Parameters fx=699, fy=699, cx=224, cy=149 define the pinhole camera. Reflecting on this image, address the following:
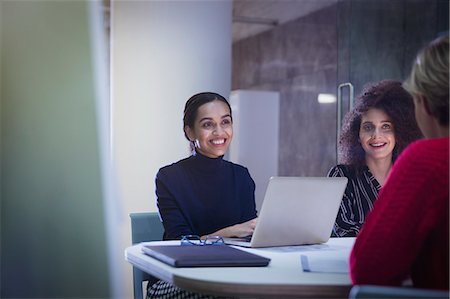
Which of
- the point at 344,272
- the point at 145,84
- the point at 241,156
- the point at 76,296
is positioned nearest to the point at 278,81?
the point at 241,156

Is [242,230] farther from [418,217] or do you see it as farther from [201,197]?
[418,217]

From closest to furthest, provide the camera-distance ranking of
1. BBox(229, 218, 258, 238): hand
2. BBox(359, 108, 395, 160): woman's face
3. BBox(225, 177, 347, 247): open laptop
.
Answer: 1. BBox(225, 177, 347, 247): open laptop
2. BBox(229, 218, 258, 238): hand
3. BBox(359, 108, 395, 160): woman's face

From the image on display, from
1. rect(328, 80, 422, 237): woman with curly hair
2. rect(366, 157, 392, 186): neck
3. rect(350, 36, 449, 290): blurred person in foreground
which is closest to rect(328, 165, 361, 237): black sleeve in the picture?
rect(328, 80, 422, 237): woman with curly hair

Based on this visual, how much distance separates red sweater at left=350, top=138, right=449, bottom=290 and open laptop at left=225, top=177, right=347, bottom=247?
624mm

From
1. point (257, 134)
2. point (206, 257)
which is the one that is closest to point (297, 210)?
point (206, 257)

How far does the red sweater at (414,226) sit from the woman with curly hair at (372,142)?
4.40 feet

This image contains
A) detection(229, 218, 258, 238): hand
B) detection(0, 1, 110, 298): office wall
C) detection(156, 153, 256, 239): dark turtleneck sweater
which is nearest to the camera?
detection(229, 218, 258, 238): hand

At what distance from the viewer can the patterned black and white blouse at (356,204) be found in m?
2.99

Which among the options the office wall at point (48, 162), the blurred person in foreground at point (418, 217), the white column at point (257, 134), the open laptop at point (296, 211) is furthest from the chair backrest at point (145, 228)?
the white column at point (257, 134)

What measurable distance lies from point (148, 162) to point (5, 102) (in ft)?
Answer: 3.03

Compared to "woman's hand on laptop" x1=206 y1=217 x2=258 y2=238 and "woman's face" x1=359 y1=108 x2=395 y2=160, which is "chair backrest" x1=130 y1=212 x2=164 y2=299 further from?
"woman's face" x1=359 y1=108 x2=395 y2=160

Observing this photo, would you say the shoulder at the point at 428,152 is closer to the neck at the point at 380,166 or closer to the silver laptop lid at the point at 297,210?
the silver laptop lid at the point at 297,210

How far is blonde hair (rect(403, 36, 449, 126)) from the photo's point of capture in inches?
67.1

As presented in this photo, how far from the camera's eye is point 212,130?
312cm
